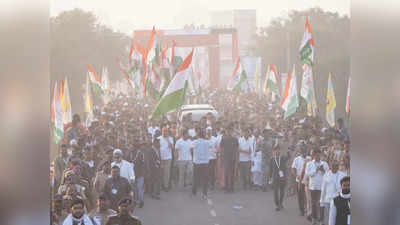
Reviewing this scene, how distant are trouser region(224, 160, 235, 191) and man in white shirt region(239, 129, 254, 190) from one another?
42cm

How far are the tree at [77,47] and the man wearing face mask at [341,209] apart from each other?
86.4ft

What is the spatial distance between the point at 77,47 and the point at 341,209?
32663 millimetres

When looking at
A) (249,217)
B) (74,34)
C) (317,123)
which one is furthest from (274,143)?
(74,34)

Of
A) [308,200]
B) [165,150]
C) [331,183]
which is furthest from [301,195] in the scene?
[165,150]

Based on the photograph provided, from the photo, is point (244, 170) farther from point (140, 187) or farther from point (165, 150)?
point (140, 187)

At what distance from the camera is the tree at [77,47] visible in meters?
35.8

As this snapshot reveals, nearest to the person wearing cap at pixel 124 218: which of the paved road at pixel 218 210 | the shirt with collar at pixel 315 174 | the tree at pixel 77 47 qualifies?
the paved road at pixel 218 210

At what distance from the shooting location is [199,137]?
13242mm

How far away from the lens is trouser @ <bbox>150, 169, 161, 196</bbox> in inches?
516

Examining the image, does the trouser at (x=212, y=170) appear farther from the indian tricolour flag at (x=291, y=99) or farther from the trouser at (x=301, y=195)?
the trouser at (x=301, y=195)

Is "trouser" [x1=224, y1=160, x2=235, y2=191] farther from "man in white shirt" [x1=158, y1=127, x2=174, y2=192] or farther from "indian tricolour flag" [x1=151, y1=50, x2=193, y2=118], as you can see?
"indian tricolour flag" [x1=151, y1=50, x2=193, y2=118]

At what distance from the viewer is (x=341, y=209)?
24.0 feet

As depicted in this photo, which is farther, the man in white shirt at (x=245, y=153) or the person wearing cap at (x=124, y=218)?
the man in white shirt at (x=245, y=153)

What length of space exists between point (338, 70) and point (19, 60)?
33511 mm
